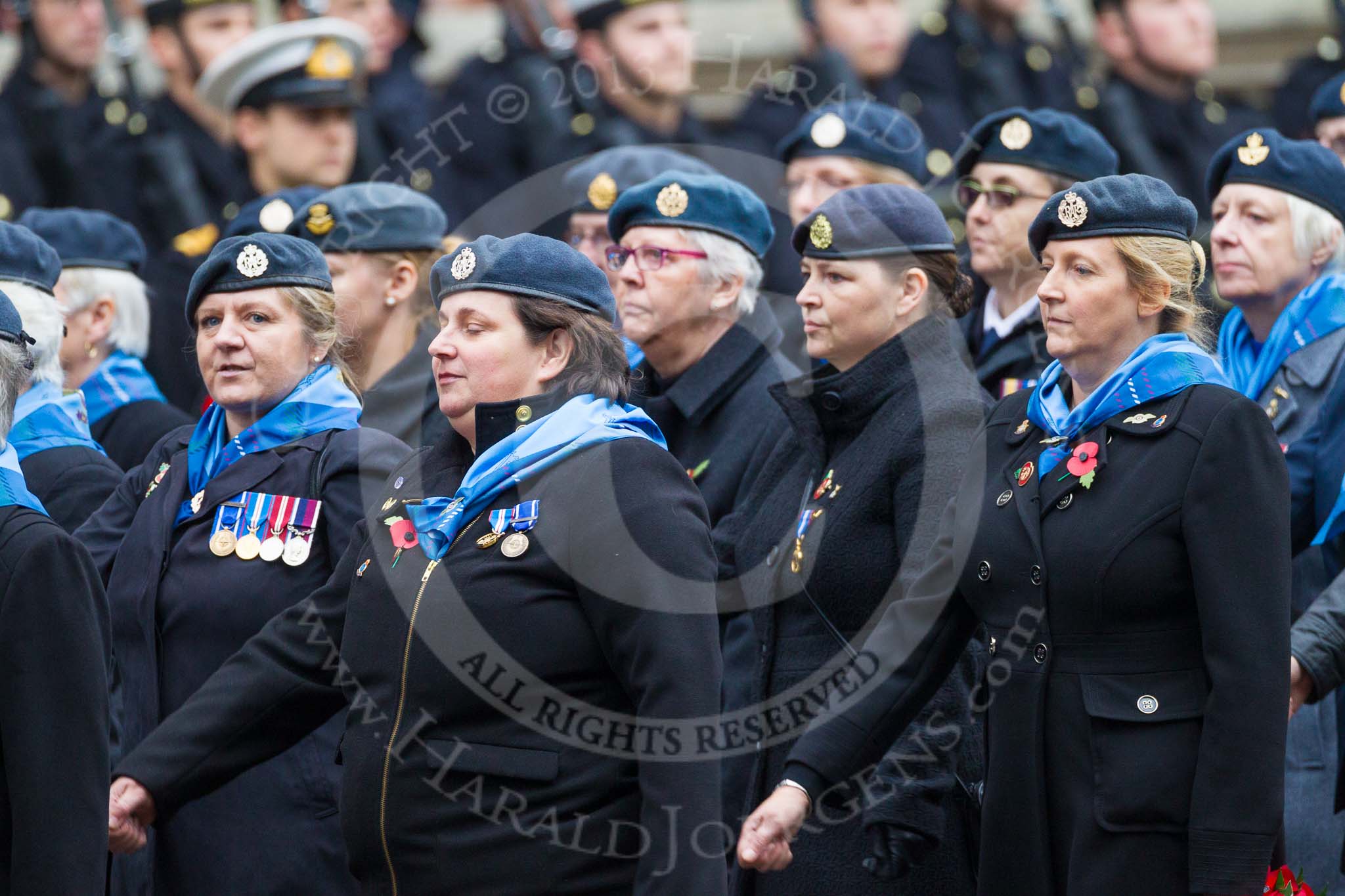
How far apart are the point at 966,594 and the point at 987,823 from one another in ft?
1.62

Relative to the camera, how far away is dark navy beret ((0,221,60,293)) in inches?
214

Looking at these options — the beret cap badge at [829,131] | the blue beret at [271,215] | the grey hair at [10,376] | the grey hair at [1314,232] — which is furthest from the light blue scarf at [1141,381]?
the blue beret at [271,215]

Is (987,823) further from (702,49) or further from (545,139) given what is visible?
(702,49)

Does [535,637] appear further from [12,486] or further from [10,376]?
[10,376]

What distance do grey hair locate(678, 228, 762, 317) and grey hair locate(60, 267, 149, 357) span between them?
6.11 ft

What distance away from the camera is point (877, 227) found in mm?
5121

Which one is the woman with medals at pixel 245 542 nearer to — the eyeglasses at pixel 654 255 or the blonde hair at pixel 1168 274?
the eyeglasses at pixel 654 255

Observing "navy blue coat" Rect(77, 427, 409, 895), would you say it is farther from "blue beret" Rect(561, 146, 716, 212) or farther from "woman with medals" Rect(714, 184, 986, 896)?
"blue beret" Rect(561, 146, 716, 212)

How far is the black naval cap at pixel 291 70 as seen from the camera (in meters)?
8.03

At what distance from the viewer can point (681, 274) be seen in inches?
230

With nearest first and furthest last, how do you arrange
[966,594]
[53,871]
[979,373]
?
[53,871] < [966,594] < [979,373]

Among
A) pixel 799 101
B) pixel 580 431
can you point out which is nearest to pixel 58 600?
pixel 580 431

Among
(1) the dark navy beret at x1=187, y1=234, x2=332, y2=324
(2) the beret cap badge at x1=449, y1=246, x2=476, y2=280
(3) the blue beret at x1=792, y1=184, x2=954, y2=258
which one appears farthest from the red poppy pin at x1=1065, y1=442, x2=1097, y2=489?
(1) the dark navy beret at x1=187, y1=234, x2=332, y2=324

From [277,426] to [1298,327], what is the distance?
276 centimetres
